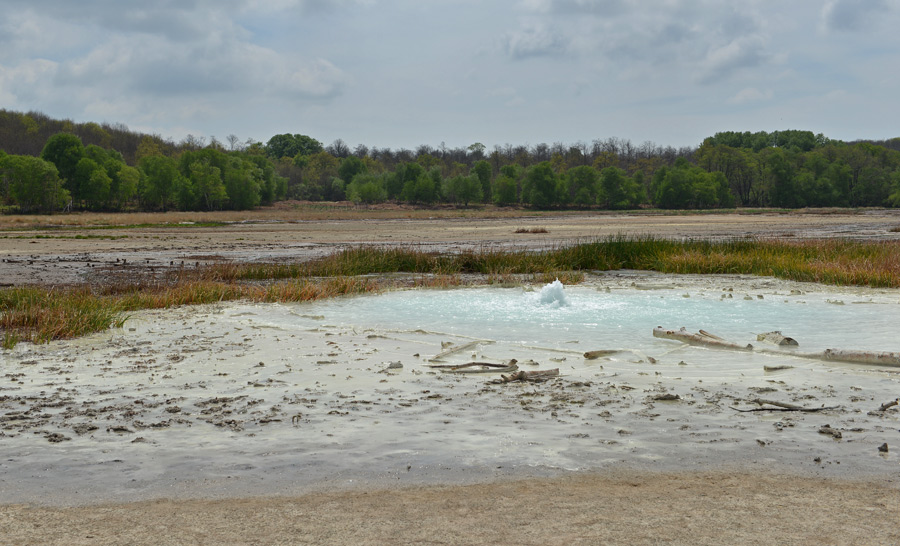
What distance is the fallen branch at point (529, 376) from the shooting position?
864cm

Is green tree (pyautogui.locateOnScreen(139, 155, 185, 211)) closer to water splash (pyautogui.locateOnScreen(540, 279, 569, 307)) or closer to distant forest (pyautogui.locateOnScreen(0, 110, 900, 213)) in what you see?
distant forest (pyautogui.locateOnScreen(0, 110, 900, 213))

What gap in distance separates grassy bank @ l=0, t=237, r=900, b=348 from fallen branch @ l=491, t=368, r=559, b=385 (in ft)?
23.2

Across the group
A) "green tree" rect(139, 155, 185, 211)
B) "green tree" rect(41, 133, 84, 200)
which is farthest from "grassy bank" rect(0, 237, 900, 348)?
"green tree" rect(139, 155, 185, 211)

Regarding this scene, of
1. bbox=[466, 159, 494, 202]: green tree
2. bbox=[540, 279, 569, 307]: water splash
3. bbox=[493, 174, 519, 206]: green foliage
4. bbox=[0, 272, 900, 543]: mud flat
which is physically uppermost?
bbox=[466, 159, 494, 202]: green tree

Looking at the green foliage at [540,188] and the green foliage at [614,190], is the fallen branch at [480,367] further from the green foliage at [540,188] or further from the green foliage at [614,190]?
the green foliage at [614,190]

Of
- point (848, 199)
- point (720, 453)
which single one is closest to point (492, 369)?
point (720, 453)

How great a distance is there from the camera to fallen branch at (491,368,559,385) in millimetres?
8641

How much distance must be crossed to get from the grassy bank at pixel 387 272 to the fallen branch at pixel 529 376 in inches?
279

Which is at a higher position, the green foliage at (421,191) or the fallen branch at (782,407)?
the green foliage at (421,191)

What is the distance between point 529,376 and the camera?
8742 millimetres

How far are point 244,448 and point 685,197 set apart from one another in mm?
141192

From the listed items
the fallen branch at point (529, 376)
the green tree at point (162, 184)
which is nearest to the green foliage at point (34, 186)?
the green tree at point (162, 184)

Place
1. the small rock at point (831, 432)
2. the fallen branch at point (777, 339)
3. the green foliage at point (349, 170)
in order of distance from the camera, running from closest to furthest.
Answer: the small rock at point (831, 432), the fallen branch at point (777, 339), the green foliage at point (349, 170)

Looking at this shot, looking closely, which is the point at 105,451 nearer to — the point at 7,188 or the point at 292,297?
the point at 292,297
